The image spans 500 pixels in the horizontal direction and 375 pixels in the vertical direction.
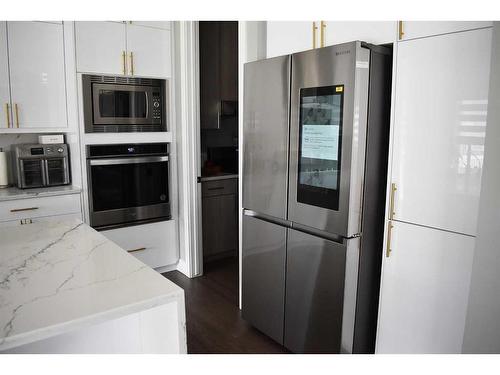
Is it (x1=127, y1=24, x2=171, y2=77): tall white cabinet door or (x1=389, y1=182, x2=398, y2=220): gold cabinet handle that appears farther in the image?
(x1=127, y1=24, x2=171, y2=77): tall white cabinet door

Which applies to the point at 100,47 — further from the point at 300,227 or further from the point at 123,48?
the point at 300,227

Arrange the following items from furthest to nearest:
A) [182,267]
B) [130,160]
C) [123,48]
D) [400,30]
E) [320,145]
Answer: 1. [182,267]
2. [130,160]
3. [123,48]
4. [320,145]
5. [400,30]

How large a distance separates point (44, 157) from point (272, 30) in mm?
1979

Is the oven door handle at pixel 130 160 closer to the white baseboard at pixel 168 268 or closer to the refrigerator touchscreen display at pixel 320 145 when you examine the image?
the white baseboard at pixel 168 268

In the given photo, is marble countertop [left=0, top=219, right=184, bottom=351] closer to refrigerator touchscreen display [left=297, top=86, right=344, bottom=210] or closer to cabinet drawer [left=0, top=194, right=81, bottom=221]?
refrigerator touchscreen display [left=297, top=86, right=344, bottom=210]

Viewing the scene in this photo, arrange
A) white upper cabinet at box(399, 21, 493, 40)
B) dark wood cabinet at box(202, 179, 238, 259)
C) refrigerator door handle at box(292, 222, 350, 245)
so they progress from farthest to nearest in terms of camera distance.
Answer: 1. dark wood cabinet at box(202, 179, 238, 259)
2. refrigerator door handle at box(292, 222, 350, 245)
3. white upper cabinet at box(399, 21, 493, 40)

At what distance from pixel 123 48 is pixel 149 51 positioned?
0.73 feet

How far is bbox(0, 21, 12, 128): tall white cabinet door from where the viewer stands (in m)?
2.99

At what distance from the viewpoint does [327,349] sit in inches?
90.5

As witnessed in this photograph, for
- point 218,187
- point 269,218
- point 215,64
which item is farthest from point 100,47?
point 269,218

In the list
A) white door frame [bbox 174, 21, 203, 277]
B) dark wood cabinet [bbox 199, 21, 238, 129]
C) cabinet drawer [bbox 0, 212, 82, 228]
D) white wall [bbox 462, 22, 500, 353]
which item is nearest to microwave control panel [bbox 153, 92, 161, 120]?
white door frame [bbox 174, 21, 203, 277]

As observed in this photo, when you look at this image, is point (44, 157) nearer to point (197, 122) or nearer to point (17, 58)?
point (17, 58)

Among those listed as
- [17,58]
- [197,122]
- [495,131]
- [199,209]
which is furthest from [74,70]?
[495,131]

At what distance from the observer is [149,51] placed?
3602 mm
